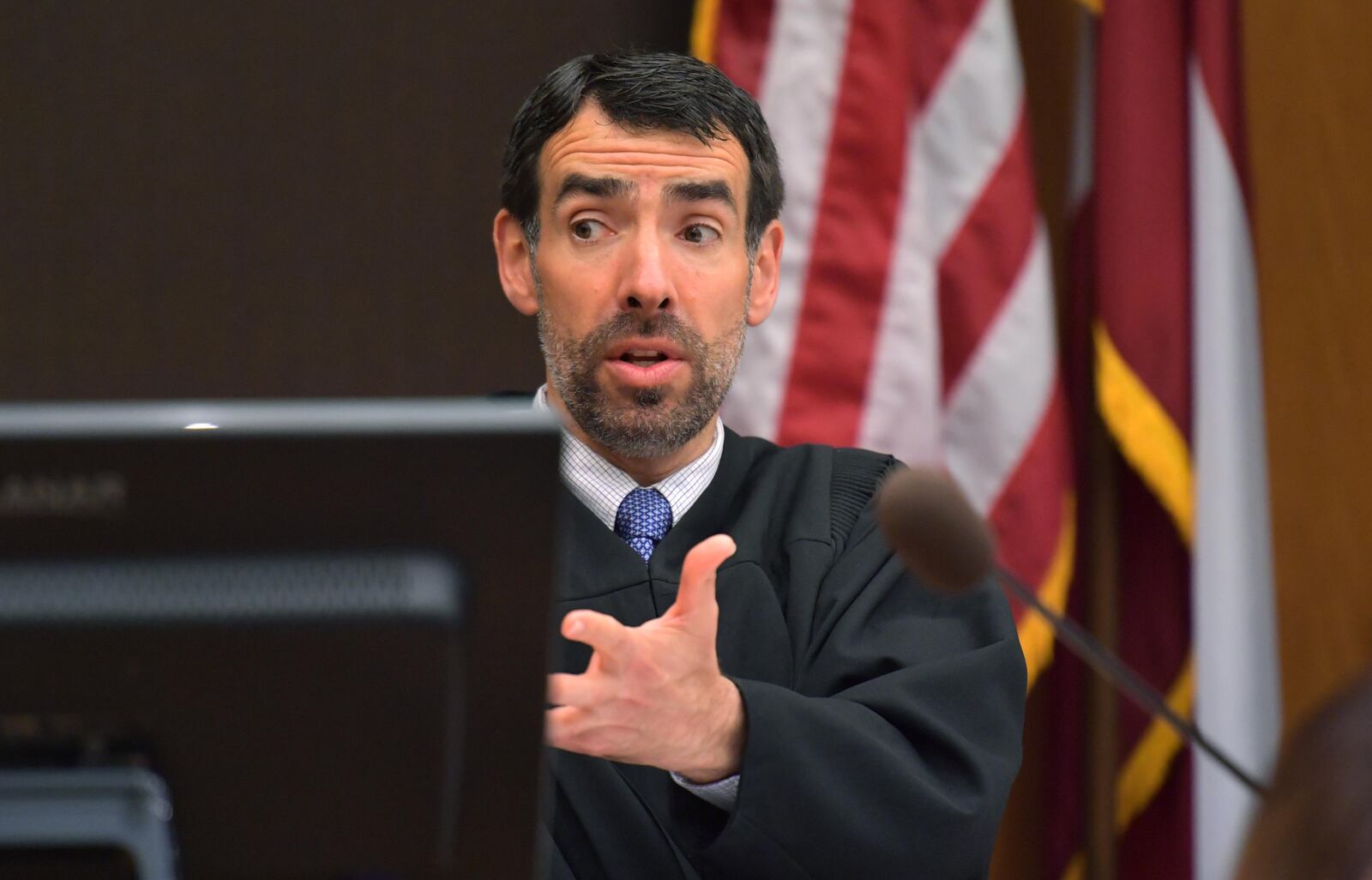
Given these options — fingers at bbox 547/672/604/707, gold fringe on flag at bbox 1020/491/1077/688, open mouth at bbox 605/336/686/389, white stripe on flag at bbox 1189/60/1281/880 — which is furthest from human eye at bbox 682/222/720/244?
white stripe on flag at bbox 1189/60/1281/880

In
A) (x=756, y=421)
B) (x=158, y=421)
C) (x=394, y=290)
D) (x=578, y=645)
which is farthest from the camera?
(x=394, y=290)

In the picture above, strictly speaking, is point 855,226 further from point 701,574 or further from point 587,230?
point 701,574

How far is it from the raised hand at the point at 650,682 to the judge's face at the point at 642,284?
1.89 ft

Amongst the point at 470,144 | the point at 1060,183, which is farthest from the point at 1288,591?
the point at 470,144

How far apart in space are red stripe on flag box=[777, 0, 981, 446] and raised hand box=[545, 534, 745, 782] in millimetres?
1268

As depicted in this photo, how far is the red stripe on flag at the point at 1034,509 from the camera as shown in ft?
7.77

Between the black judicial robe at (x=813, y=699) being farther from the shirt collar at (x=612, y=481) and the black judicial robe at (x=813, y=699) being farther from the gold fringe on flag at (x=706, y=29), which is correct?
the gold fringe on flag at (x=706, y=29)

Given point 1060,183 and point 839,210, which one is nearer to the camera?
point 839,210

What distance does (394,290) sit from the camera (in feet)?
8.34

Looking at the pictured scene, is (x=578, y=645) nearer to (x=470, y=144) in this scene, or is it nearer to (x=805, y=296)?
(x=805, y=296)

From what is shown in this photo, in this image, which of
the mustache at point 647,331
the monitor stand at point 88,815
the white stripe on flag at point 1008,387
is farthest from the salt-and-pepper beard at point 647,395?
the monitor stand at point 88,815

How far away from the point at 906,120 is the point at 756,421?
0.52 m

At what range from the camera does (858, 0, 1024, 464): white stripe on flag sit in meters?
2.38

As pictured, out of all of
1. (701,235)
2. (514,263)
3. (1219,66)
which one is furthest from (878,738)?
(1219,66)
